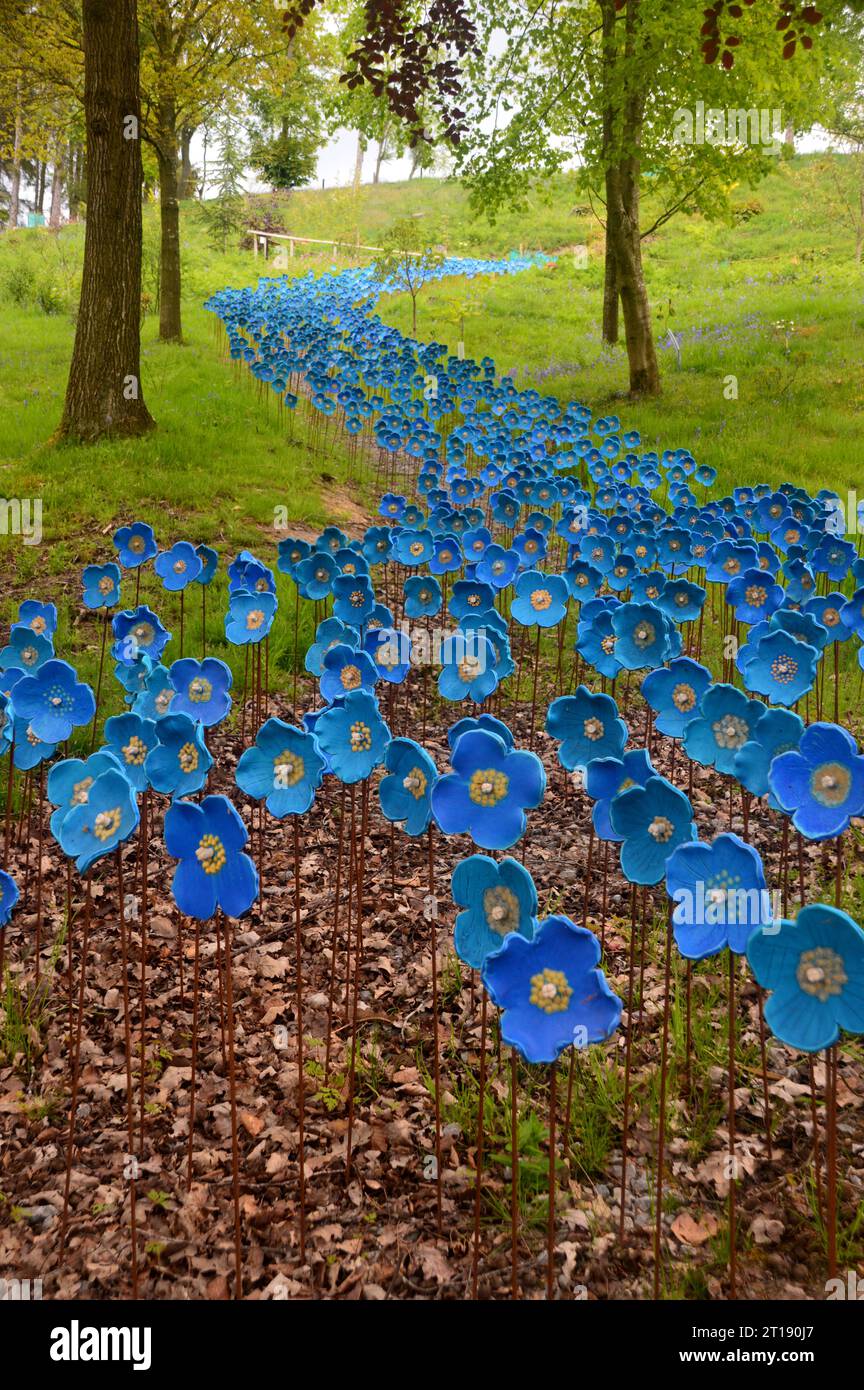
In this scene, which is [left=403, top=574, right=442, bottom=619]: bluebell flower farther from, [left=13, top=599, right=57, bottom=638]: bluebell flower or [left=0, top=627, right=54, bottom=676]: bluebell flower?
[left=0, top=627, right=54, bottom=676]: bluebell flower

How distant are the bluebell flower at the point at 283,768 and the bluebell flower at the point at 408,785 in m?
0.19

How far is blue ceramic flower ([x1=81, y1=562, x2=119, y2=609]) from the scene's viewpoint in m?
3.78

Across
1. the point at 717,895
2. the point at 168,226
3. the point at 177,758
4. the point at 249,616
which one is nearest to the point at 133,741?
the point at 177,758

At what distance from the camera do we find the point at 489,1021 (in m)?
2.96

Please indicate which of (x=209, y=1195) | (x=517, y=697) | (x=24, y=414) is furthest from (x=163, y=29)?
(x=209, y=1195)

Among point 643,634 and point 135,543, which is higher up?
point 135,543

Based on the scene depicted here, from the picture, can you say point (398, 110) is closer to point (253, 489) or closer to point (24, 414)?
point (253, 489)

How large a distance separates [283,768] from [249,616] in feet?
4.75

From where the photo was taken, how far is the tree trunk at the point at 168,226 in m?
15.0

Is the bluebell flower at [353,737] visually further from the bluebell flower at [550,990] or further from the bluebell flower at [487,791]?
the bluebell flower at [550,990]

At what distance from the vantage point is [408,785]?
2.18 meters

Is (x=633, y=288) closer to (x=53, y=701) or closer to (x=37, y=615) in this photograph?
(x=37, y=615)

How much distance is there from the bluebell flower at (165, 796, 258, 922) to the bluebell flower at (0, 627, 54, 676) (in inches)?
56.5

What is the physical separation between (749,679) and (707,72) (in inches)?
466
